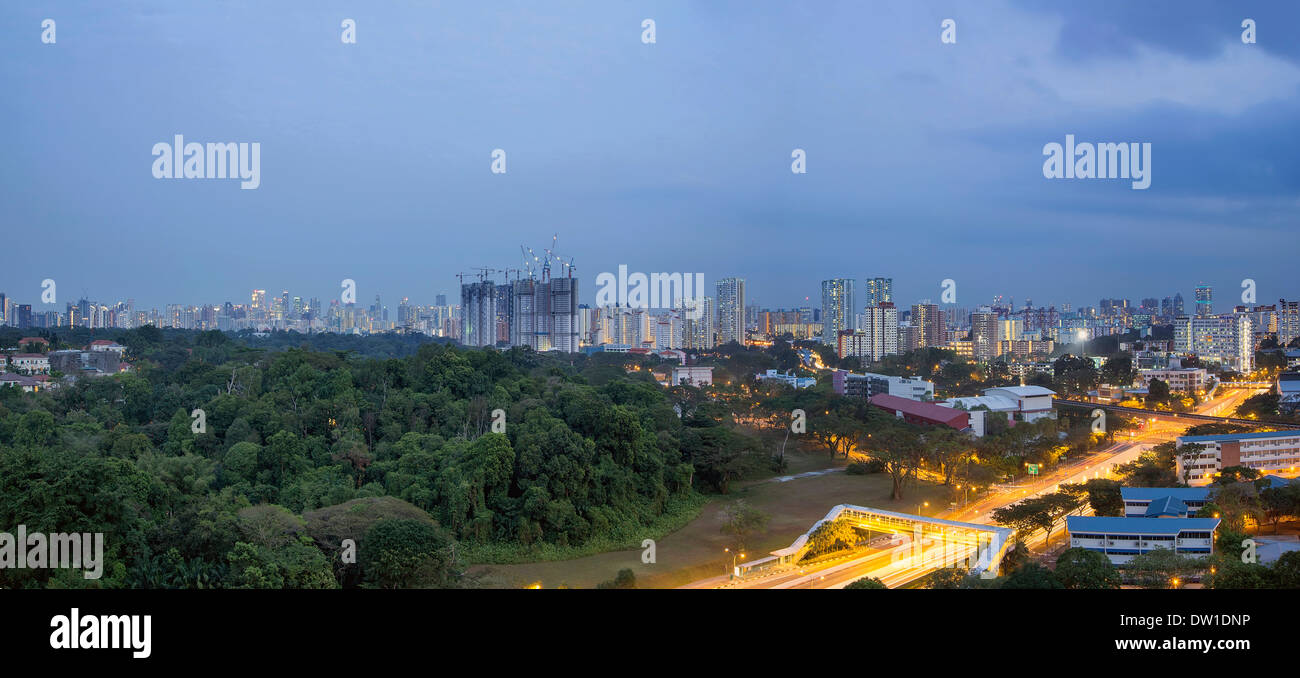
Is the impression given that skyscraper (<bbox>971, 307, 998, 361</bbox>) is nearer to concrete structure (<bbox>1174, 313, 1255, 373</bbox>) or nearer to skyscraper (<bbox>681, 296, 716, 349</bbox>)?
concrete structure (<bbox>1174, 313, 1255, 373</bbox>)

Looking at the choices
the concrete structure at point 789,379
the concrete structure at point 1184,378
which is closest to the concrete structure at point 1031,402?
the concrete structure at point 1184,378

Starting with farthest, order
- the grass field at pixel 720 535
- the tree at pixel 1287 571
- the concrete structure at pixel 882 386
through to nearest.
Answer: the concrete structure at pixel 882 386 < the grass field at pixel 720 535 < the tree at pixel 1287 571

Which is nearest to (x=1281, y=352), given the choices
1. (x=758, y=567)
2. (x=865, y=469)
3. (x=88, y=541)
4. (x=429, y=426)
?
(x=865, y=469)

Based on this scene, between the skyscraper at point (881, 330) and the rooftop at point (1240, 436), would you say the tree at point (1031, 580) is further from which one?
the skyscraper at point (881, 330)

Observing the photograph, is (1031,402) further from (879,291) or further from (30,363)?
(30,363)

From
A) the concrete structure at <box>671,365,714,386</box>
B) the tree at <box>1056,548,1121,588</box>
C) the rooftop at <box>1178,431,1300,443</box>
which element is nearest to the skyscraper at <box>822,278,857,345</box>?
the concrete structure at <box>671,365,714,386</box>

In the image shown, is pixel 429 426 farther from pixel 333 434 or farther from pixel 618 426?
pixel 618 426

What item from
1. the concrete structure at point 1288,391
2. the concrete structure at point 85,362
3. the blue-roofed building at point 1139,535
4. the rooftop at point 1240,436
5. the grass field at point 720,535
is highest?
the concrete structure at point 85,362
